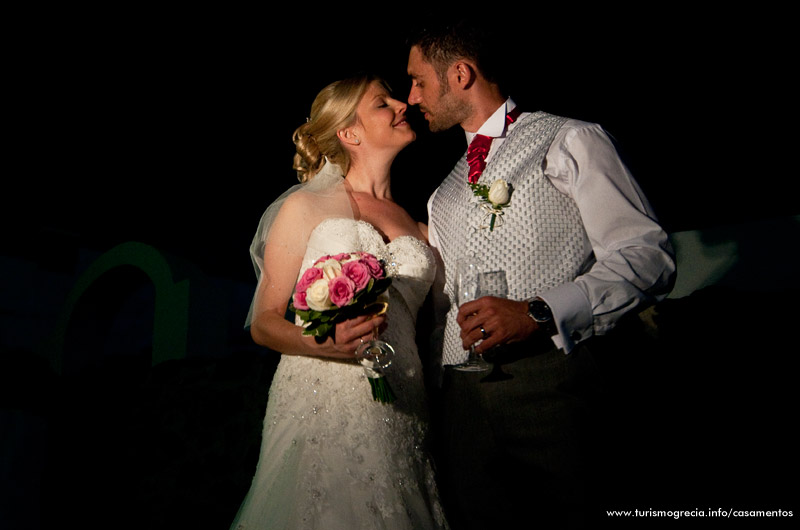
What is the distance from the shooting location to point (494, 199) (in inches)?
78.3

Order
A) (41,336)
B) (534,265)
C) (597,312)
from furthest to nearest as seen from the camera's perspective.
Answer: (41,336) → (534,265) → (597,312)

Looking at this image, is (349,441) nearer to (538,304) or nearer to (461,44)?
(538,304)

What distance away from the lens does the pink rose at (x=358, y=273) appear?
180 cm

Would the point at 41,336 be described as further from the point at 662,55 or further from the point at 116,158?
the point at 662,55

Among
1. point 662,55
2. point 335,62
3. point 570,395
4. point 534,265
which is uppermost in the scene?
point 335,62

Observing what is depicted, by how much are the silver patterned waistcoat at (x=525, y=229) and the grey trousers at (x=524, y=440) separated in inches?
8.0

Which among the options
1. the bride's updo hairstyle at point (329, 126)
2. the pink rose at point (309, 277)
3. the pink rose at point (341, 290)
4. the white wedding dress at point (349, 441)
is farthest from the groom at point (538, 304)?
the bride's updo hairstyle at point (329, 126)

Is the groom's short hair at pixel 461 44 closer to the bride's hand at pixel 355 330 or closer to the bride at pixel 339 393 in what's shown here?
the bride at pixel 339 393

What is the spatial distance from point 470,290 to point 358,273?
362 millimetres

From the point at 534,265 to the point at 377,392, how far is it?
69cm

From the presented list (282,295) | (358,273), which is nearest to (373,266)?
(358,273)

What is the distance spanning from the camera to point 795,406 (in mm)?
2117

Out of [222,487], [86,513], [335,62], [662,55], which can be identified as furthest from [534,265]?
[86,513]

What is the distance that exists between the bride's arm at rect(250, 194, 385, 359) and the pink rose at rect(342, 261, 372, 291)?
265 millimetres
